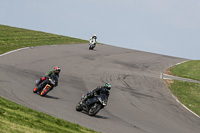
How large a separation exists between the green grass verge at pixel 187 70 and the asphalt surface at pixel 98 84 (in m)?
1.72

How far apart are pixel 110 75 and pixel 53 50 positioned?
33.4 feet

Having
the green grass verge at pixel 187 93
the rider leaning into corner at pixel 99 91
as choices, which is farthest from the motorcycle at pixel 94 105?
the green grass verge at pixel 187 93

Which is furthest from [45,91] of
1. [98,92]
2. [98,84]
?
[98,84]

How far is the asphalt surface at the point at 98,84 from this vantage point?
15.5 m

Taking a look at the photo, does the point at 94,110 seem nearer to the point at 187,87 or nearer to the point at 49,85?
the point at 49,85

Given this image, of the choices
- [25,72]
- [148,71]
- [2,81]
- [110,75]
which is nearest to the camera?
[2,81]

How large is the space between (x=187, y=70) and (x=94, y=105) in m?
24.2

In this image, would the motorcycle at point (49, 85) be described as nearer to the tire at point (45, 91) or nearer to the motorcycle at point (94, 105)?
the tire at point (45, 91)

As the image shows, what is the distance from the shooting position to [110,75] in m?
28.7

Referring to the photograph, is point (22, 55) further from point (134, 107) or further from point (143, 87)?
point (134, 107)

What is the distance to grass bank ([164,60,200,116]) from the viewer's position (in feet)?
79.8

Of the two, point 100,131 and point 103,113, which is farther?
point 103,113

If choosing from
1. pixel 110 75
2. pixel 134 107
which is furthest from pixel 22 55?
pixel 134 107

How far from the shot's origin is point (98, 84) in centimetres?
2469
